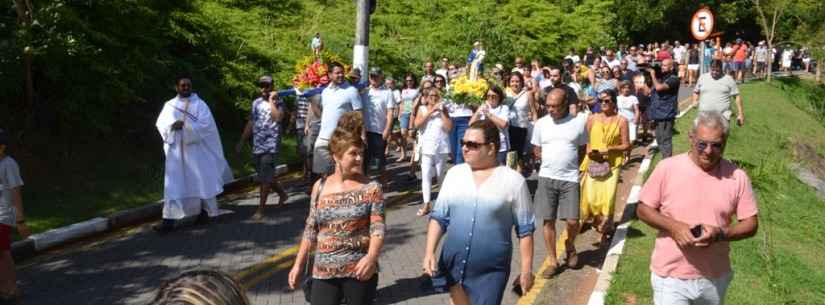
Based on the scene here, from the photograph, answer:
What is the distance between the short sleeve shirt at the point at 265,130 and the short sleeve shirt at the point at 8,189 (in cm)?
363

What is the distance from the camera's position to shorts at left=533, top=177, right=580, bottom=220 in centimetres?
Answer: 725

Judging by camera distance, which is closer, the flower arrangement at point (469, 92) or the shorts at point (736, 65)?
the flower arrangement at point (469, 92)

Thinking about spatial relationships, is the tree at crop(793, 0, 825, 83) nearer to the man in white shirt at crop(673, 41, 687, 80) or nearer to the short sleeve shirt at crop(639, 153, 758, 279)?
the man in white shirt at crop(673, 41, 687, 80)

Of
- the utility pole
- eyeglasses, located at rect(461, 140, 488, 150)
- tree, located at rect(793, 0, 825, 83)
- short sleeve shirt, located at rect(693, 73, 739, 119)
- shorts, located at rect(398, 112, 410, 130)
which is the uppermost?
tree, located at rect(793, 0, 825, 83)

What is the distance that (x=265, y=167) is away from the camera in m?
9.91

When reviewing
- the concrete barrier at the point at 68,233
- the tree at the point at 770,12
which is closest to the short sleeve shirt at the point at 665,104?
the concrete barrier at the point at 68,233

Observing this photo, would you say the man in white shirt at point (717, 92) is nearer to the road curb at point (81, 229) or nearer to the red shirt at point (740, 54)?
the road curb at point (81, 229)

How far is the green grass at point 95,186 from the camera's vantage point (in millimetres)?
9719

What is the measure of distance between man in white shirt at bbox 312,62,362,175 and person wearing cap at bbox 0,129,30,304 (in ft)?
12.1

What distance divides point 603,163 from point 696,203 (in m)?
3.73

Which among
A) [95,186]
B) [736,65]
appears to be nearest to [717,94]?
[95,186]

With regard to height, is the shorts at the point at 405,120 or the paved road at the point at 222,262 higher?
the shorts at the point at 405,120

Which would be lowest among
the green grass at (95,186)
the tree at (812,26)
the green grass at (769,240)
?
the green grass at (769,240)

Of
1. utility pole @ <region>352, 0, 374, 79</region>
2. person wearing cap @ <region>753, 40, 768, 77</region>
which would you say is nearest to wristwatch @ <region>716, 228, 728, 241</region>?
utility pole @ <region>352, 0, 374, 79</region>
